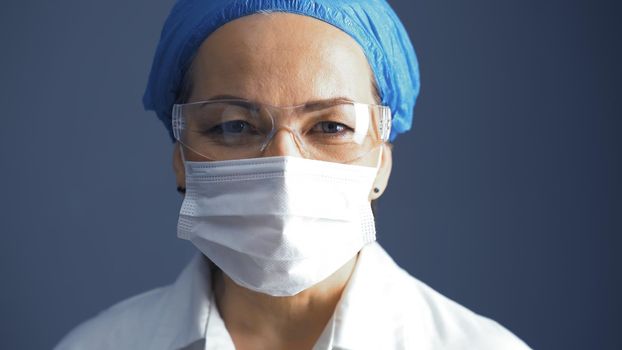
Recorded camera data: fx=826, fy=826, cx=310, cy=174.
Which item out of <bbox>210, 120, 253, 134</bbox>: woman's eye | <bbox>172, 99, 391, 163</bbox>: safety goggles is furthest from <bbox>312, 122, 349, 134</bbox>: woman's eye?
<bbox>210, 120, 253, 134</bbox>: woman's eye

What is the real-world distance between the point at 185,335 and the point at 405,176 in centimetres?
124

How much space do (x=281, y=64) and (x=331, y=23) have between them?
0.19 m

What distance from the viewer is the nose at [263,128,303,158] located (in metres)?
2.03

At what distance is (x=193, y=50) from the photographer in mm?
2201

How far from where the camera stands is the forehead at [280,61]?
2035mm

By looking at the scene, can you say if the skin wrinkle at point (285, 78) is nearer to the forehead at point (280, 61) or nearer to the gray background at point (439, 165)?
the forehead at point (280, 61)

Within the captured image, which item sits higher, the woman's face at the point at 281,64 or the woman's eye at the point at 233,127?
the woman's face at the point at 281,64

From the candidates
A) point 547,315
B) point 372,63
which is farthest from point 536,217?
point 372,63

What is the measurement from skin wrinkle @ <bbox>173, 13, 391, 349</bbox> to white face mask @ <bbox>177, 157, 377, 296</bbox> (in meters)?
0.08

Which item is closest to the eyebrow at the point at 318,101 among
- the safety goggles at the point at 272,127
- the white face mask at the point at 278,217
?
the safety goggles at the point at 272,127

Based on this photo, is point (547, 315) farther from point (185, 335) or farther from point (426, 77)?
point (185, 335)

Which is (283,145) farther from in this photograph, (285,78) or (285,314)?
(285,314)

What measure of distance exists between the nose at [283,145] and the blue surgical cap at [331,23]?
1.03 ft

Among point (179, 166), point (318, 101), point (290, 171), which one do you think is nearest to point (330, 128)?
point (318, 101)
